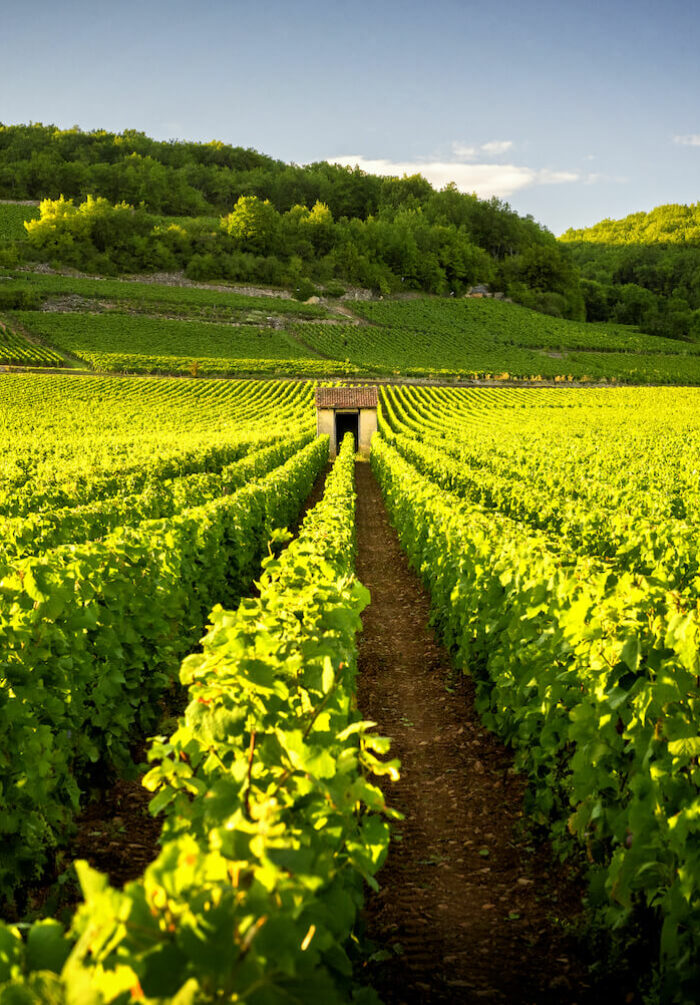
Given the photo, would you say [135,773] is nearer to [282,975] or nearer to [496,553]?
[496,553]

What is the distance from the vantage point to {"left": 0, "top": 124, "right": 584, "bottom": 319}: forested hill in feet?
420

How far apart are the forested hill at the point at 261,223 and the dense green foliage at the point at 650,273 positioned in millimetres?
8042

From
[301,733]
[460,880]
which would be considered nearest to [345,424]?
[460,880]

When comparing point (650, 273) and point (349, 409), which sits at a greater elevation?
point (650, 273)

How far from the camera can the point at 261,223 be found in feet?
459

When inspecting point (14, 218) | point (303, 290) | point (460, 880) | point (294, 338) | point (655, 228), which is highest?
point (655, 228)

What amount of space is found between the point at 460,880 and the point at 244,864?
3680mm

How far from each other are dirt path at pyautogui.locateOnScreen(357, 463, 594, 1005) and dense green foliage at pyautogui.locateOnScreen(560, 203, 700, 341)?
136446 millimetres

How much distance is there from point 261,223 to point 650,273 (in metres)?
79.5

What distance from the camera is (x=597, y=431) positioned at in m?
36.8

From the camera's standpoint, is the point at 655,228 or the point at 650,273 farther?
the point at 655,228

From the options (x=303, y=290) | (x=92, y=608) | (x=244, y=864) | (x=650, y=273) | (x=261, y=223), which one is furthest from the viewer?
(x=650, y=273)

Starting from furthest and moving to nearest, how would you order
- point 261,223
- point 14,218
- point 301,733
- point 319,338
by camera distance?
1. point 261,223
2. point 14,218
3. point 319,338
4. point 301,733

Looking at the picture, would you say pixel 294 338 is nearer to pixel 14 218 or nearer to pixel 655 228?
pixel 14 218
